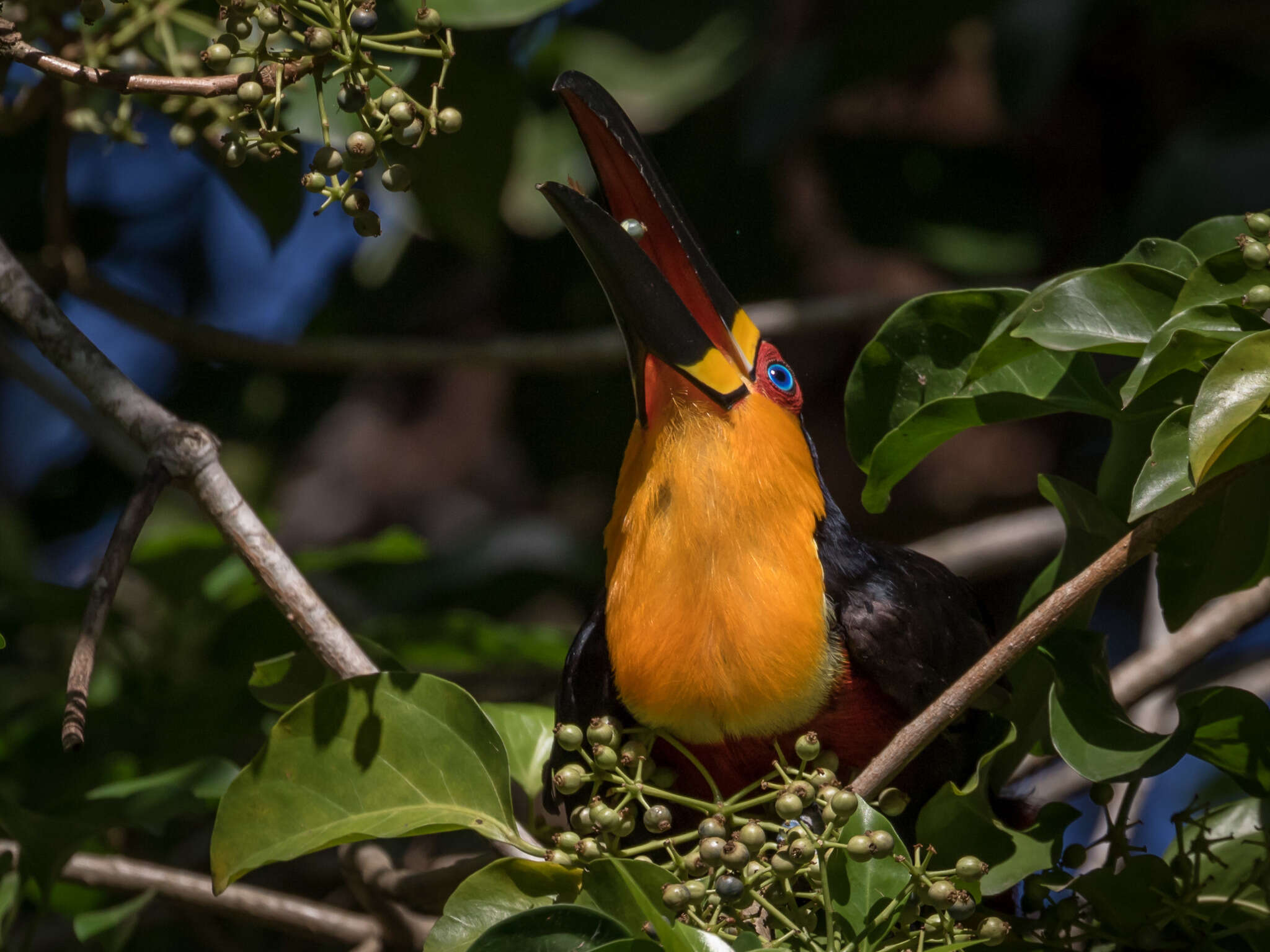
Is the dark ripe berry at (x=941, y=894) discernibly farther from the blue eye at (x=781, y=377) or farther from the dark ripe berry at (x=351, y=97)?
the dark ripe berry at (x=351, y=97)

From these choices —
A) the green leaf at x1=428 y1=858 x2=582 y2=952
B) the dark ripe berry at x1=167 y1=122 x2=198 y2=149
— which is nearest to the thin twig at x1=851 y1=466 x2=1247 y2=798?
the green leaf at x1=428 y1=858 x2=582 y2=952

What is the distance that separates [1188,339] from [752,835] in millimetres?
817

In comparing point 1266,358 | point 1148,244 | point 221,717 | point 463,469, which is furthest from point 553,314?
point 1266,358

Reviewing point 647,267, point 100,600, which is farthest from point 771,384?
point 100,600

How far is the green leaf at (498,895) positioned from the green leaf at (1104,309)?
925 millimetres

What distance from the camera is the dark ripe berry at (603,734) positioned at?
177cm

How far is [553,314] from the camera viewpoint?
465 cm

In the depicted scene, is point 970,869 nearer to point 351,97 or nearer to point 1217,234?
point 1217,234

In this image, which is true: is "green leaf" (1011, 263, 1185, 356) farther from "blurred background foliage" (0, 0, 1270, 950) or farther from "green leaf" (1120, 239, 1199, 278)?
"blurred background foliage" (0, 0, 1270, 950)

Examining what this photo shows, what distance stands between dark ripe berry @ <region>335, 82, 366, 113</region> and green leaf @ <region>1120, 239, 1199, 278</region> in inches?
41.2

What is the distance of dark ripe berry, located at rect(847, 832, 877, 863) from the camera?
1.60 m

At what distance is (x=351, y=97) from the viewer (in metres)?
1.62

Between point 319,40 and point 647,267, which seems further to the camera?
point 647,267

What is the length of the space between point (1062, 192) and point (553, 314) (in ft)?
6.25
